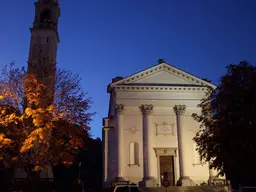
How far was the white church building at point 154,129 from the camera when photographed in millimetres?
28494

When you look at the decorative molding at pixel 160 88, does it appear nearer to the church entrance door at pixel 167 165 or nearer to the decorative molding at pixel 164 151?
the decorative molding at pixel 164 151

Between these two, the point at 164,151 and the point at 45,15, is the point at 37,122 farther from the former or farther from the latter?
the point at 45,15

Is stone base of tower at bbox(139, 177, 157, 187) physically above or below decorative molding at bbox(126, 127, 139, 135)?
below

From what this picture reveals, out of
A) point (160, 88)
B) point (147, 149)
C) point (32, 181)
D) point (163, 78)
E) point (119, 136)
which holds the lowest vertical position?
point (32, 181)

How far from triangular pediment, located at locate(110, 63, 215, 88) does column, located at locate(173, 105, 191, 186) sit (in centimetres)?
290

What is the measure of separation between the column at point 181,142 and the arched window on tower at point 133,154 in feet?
14.3

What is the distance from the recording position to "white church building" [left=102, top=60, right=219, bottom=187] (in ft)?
93.5

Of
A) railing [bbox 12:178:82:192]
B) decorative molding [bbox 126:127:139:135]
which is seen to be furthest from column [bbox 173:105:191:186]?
railing [bbox 12:178:82:192]

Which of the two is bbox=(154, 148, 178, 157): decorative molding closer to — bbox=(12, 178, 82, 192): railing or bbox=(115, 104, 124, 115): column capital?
bbox=(115, 104, 124, 115): column capital

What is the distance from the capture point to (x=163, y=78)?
3109 cm

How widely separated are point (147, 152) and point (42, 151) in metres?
14.1

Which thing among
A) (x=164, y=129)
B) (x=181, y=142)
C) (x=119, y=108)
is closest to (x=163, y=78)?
(x=164, y=129)

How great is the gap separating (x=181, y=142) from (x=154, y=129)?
3.09 m

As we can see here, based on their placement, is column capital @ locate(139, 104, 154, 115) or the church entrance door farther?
column capital @ locate(139, 104, 154, 115)
